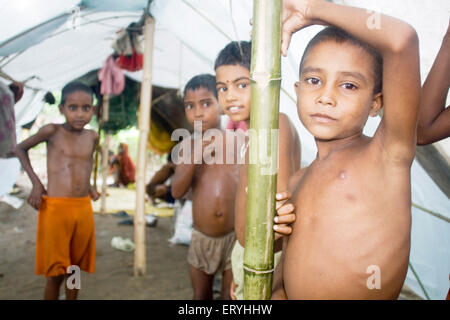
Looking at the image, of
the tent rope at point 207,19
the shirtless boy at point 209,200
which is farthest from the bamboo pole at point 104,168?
the shirtless boy at point 209,200

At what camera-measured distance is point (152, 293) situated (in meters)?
3.09

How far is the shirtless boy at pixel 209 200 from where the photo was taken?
6.88 ft

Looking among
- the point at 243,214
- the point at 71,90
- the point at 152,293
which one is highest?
the point at 71,90

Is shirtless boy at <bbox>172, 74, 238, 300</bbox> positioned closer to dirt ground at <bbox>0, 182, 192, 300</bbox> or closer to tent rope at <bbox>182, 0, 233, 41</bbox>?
tent rope at <bbox>182, 0, 233, 41</bbox>

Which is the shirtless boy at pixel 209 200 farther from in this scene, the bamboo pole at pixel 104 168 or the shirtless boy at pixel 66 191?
the bamboo pole at pixel 104 168

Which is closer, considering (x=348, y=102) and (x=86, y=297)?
(x=348, y=102)

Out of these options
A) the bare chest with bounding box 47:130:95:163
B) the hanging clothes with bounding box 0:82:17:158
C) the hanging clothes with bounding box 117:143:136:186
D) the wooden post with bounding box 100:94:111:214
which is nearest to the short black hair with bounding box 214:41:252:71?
the bare chest with bounding box 47:130:95:163

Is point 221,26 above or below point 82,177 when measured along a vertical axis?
above

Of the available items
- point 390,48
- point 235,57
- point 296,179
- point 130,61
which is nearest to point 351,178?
point 296,179

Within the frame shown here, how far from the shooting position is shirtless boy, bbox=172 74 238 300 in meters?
2.10
